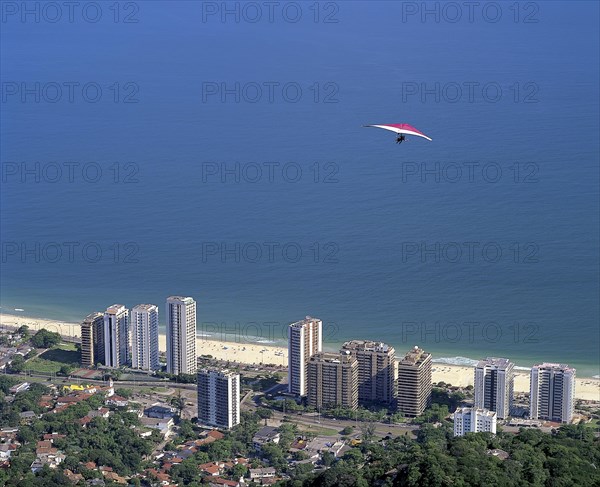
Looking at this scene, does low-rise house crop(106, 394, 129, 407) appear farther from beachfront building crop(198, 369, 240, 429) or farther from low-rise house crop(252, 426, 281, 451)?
low-rise house crop(252, 426, 281, 451)

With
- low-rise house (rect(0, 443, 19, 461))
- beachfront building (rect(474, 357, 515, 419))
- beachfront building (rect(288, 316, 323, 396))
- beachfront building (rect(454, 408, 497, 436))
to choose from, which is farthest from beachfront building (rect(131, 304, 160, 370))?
beachfront building (rect(454, 408, 497, 436))

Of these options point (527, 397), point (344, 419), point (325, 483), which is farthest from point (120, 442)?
point (527, 397)

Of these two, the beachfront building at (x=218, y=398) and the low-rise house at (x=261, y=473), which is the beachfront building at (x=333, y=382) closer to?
the beachfront building at (x=218, y=398)

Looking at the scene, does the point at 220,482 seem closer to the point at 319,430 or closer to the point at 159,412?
the point at 319,430

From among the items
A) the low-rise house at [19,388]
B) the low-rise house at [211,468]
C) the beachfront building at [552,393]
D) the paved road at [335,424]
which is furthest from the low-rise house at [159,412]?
the beachfront building at [552,393]

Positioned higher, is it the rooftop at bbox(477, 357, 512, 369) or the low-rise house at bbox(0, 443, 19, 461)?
the rooftop at bbox(477, 357, 512, 369)

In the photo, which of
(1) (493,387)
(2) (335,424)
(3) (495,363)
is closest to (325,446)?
(2) (335,424)

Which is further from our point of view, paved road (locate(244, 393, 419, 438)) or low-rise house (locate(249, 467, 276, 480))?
paved road (locate(244, 393, 419, 438))
